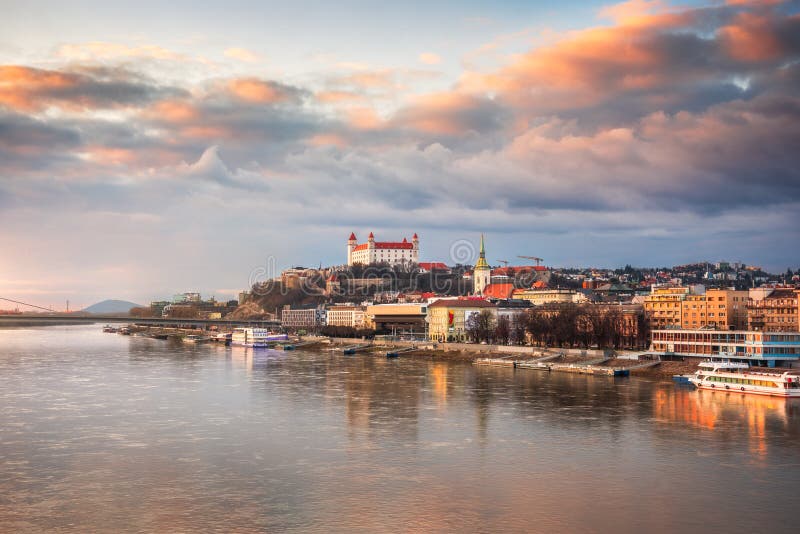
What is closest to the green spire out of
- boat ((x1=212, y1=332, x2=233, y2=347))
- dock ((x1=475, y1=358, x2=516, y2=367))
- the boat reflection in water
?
boat ((x1=212, y1=332, x2=233, y2=347))

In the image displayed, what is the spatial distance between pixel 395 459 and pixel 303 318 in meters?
99.7

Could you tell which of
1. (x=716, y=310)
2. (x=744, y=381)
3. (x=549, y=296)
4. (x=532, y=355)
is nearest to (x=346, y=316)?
(x=549, y=296)

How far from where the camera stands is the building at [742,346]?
42656 millimetres

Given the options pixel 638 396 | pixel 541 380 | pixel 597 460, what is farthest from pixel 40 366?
pixel 597 460

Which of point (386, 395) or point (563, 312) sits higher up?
point (563, 312)

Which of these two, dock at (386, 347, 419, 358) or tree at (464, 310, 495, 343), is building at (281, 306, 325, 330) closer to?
tree at (464, 310, 495, 343)

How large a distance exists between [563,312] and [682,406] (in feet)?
96.4

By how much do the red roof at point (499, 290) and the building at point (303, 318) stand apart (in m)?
25.5

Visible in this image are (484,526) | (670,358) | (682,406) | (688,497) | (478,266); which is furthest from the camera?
(478,266)

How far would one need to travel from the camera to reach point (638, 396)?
3431cm

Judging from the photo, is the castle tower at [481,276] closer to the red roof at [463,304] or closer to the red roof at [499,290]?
the red roof at [499,290]

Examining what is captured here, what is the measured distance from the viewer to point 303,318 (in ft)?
392

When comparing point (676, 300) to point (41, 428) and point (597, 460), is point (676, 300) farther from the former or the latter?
point (41, 428)

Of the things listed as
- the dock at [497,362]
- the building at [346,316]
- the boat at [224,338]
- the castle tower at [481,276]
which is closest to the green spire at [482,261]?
the castle tower at [481,276]
